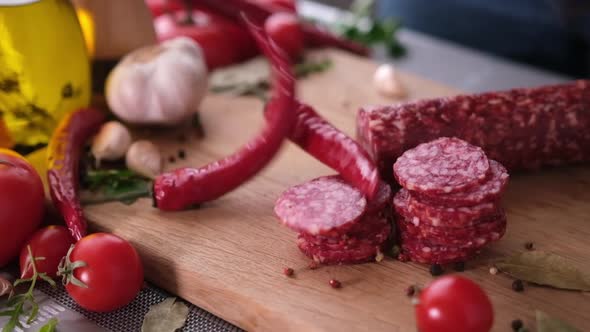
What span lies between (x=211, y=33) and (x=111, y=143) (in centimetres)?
77

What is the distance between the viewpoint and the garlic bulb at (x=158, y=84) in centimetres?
227

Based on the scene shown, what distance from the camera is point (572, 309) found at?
1.64m

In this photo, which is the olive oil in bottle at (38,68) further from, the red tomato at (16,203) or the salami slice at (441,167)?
the salami slice at (441,167)

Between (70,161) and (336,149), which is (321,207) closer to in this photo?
(336,149)

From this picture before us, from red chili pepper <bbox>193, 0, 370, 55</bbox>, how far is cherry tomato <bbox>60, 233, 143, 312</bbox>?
1041 millimetres

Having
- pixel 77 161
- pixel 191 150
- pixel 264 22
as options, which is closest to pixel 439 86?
pixel 264 22

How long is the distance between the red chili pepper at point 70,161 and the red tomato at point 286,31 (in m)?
0.83

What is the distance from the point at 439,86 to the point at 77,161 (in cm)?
132

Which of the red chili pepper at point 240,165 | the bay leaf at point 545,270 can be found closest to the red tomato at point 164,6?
the red chili pepper at point 240,165

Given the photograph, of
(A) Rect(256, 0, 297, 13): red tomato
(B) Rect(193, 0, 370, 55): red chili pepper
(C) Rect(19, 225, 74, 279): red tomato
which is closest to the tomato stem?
(C) Rect(19, 225, 74, 279): red tomato

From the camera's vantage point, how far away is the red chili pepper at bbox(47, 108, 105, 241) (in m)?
1.93

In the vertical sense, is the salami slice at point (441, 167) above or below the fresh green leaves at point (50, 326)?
above

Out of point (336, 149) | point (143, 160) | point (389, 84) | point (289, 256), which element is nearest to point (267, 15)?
point (389, 84)

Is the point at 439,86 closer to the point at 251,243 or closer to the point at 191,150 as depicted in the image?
the point at 191,150
